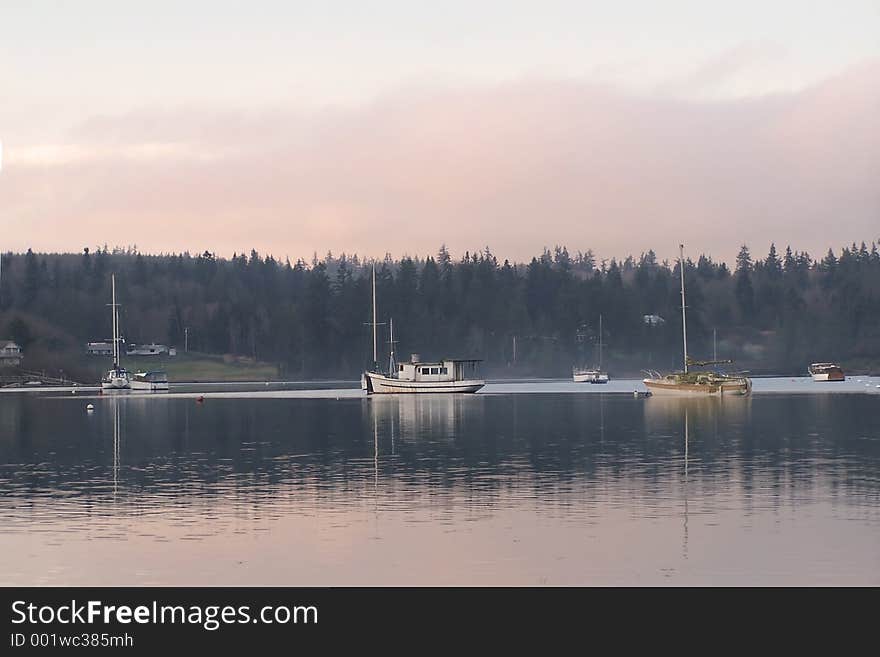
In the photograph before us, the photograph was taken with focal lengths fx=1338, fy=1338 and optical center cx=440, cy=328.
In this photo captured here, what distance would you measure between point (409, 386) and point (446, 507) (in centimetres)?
12489

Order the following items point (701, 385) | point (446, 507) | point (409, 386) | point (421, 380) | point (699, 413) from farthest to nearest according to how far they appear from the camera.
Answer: point (421, 380)
point (409, 386)
point (701, 385)
point (699, 413)
point (446, 507)

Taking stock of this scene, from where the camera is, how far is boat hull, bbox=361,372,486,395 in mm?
162750

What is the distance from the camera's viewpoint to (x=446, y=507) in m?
39.1

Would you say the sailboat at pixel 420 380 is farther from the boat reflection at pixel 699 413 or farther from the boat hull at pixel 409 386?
the boat reflection at pixel 699 413

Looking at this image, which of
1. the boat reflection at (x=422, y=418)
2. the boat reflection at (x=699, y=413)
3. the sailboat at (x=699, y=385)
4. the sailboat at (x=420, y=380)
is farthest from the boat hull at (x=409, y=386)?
the boat reflection at (x=699, y=413)

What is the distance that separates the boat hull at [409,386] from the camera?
162750mm

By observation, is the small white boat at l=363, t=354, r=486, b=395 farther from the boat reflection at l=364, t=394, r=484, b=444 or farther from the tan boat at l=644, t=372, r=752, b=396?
the boat reflection at l=364, t=394, r=484, b=444

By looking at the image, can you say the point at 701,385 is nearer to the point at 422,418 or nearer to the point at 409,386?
the point at 409,386

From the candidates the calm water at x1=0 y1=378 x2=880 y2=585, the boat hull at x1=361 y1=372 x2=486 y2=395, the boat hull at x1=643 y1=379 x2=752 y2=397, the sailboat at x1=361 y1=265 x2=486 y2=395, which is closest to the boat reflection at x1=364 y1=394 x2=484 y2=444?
the calm water at x1=0 y1=378 x2=880 y2=585

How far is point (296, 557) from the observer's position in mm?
30312

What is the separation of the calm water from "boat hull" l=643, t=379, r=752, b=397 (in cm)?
6359

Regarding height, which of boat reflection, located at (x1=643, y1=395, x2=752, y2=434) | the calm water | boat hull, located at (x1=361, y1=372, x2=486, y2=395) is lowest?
boat reflection, located at (x1=643, y1=395, x2=752, y2=434)

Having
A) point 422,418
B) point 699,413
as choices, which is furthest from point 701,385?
point 422,418
